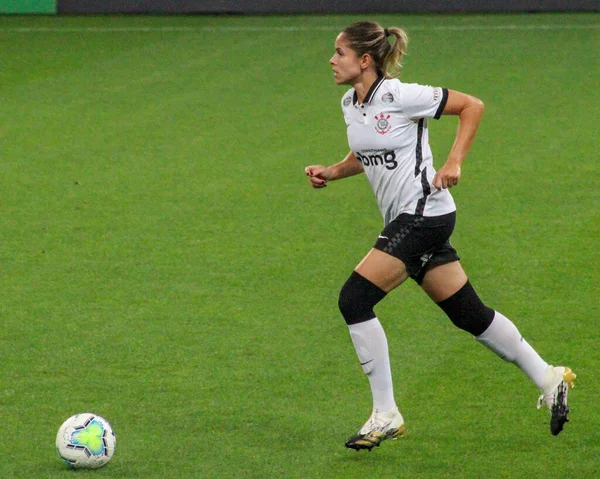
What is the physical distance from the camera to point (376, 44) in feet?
18.1

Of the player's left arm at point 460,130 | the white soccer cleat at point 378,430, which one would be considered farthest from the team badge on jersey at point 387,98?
the white soccer cleat at point 378,430

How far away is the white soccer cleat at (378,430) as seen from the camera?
5391 millimetres

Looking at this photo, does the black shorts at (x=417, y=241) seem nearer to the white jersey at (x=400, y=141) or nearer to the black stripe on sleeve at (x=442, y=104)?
the white jersey at (x=400, y=141)

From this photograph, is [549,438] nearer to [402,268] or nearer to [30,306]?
[402,268]

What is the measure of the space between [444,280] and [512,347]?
0.44 metres

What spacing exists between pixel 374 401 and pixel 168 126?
8.27m

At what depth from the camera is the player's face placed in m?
5.50

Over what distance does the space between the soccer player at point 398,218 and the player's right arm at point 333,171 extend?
30 cm

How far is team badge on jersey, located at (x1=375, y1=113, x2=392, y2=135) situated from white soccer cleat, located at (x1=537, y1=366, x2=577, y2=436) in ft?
4.33

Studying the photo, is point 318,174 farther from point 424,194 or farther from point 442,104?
point 442,104

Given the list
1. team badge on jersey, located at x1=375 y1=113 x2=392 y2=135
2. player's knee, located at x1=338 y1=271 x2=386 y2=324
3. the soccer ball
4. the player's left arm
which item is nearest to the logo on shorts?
player's knee, located at x1=338 y1=271 x2=386 y2=324

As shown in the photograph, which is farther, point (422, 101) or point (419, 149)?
point (419, 149)

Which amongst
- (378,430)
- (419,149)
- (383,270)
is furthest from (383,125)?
(378,430)

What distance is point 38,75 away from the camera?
16.6 m
